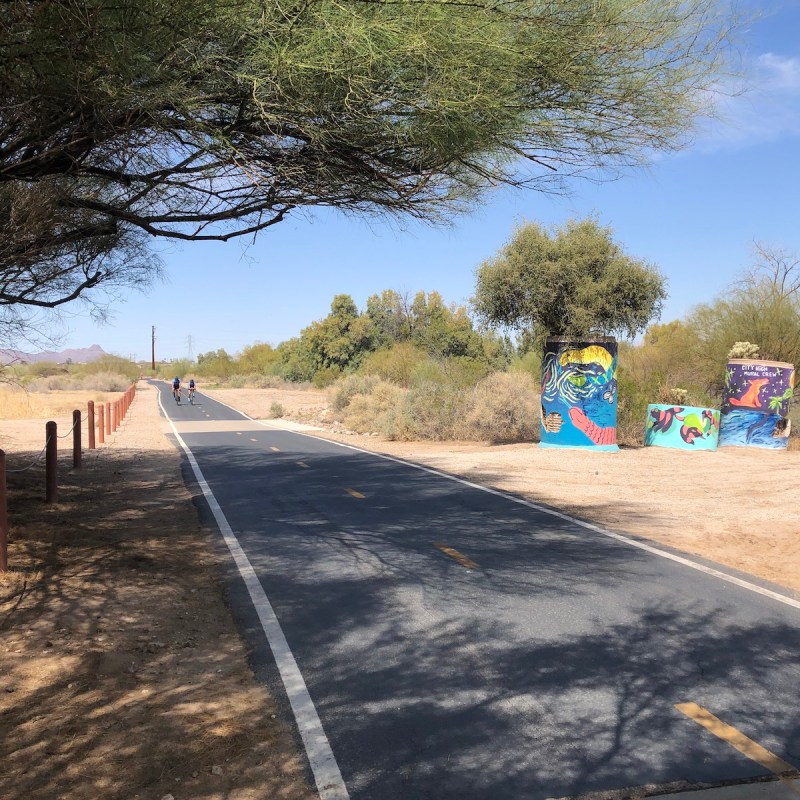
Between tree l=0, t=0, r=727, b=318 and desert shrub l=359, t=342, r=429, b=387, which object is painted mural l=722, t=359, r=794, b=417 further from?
desert shrub l=359, t=342, r=429, b=387

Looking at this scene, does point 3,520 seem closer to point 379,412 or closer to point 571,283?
point 571,283

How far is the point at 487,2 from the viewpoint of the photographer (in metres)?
6.03

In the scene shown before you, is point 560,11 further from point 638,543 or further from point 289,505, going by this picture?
point 289,505

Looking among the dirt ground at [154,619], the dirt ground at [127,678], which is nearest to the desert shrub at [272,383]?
the dirt ground at [154,619]

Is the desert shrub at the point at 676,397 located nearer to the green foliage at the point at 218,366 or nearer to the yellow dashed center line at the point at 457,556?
the yellow dashed center line at the point at 457,556

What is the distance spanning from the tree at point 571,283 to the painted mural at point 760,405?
3311mm

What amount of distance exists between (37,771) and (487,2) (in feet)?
18.7

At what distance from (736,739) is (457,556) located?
4518mm

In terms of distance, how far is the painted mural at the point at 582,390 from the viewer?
65.3ft

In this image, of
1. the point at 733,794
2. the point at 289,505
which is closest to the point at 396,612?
the point at 733,794

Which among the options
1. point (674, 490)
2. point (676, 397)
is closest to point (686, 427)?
point (676, 397)

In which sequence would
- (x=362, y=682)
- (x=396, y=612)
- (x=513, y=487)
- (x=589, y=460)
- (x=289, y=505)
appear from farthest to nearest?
(x=589, y=460) < (x=513, y=487) < (x=289, y=505) < (x=396, y=612) < (x=362, y=682)

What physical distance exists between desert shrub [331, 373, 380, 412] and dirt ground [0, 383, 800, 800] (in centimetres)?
2346

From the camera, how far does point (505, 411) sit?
25.8 meters
